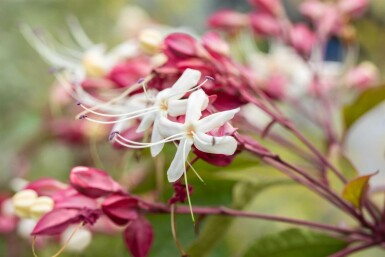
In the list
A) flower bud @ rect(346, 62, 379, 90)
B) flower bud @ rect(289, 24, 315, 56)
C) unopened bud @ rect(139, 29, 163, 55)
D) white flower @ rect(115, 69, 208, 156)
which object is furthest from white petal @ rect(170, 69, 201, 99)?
flower bud @ rect(346, 62, 379, 90)

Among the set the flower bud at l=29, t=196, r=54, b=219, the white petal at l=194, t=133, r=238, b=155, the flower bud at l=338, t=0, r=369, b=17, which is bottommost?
the flower bud at l=338, t=0, r=369, b=17

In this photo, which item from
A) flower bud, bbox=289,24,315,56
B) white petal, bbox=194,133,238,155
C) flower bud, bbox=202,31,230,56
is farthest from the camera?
flower bud, bbox=289,24,315,56

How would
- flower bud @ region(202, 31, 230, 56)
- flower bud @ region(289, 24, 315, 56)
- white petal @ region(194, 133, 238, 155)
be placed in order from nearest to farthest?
1. white petal @ region(194, 133, 238, 155)
2. flower bud @ region(202, 31, 230, 56)
3. flower bud @ region(289, 24, 315, 56)

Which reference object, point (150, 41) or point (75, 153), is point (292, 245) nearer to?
point (150, 41)

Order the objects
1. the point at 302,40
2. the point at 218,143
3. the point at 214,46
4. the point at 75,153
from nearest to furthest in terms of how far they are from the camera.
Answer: the point at 218,143 → the point at 214,46 → the point at 302,40 → the point at 75,153

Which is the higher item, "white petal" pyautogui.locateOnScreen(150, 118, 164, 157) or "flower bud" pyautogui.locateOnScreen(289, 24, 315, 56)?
"white petal" pyautogui.locateOnScreen(150, 118, 164, 157)

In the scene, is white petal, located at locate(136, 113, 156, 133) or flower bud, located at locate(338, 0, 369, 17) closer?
white petal, located at locate(136, 113, 156, 133)

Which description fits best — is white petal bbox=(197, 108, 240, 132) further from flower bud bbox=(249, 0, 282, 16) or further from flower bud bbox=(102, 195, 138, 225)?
flower bud bbox=(249, 0, 282, 16)

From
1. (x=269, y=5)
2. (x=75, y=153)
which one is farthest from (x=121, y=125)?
(x=75, y=153)
